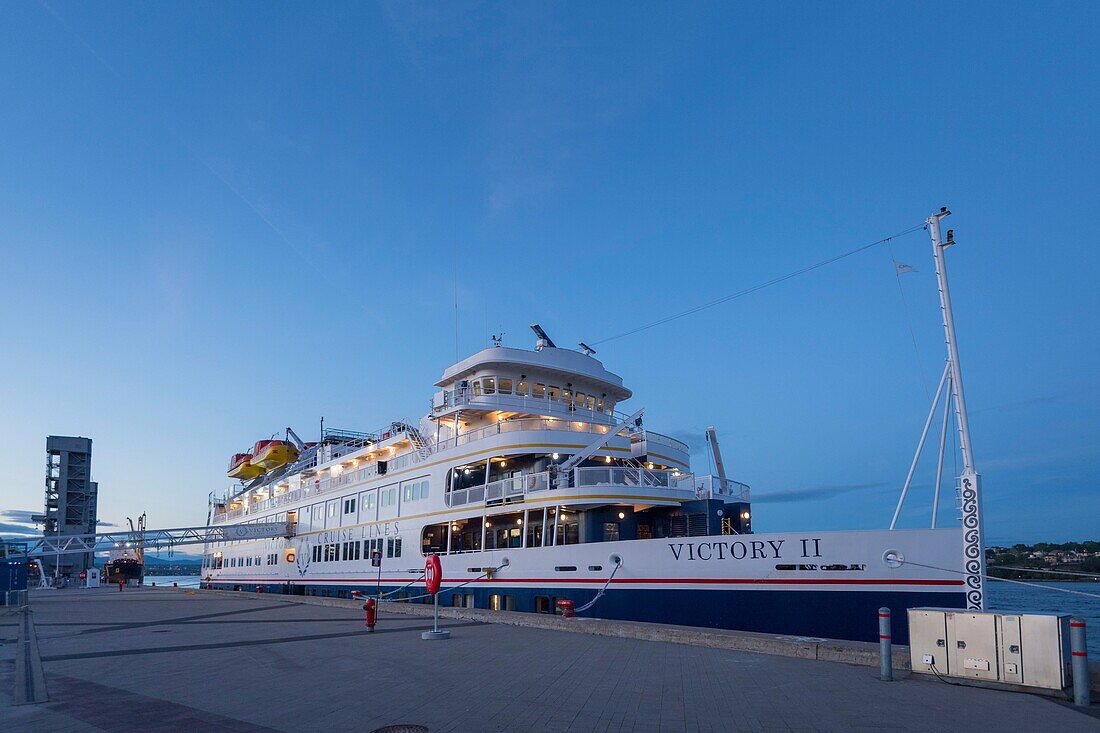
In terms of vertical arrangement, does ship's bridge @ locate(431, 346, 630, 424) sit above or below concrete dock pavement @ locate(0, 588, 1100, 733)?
above

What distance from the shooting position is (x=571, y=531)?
25594 mm

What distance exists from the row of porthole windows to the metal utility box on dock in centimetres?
1998

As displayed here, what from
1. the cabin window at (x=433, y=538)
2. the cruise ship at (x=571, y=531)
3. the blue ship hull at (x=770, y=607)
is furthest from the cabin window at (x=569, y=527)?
the cabin window at (x=433, y=538)

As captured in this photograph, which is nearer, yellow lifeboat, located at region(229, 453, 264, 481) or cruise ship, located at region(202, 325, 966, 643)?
cruise ship, located at region(202, 325, 966, 643)

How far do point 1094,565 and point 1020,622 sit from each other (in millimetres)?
111423

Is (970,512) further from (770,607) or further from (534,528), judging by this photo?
(534,528)

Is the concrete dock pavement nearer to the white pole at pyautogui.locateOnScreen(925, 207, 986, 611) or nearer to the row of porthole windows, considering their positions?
the white pole at pyautogui.locateOnScreen(925, 207, 986, 611)

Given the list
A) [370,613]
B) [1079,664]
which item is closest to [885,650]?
[1079,664]

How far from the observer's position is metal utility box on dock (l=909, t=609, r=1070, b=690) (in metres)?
9.41

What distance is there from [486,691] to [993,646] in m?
7.10

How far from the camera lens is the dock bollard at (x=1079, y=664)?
8.88m

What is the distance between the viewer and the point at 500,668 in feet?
40.4

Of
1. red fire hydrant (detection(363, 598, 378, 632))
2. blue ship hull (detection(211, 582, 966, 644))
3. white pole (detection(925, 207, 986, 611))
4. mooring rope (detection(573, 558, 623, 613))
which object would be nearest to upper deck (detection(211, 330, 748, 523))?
mooring rope (detection(573, 558, 623, 613))

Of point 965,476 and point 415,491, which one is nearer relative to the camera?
point 965,476
